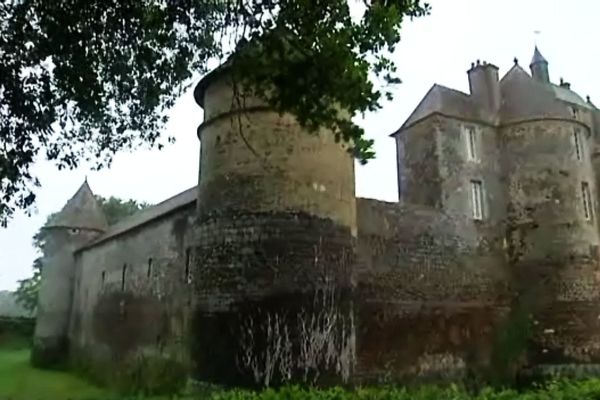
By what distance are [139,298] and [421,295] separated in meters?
9.48

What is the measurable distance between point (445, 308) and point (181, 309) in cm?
798

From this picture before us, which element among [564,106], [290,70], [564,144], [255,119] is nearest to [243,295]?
[255,119]

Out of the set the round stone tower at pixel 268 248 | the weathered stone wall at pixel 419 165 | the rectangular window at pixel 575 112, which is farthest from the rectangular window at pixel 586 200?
the round stone tower at pixel 268 248

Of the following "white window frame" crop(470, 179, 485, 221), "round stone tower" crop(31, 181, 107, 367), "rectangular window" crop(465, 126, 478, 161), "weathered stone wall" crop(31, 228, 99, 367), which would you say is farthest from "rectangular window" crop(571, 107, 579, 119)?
"weathered stone wall" crop(31, 228, 99, 367)

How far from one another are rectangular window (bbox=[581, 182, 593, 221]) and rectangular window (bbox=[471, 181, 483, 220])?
3611mm

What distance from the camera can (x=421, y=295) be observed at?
1584 centimetres

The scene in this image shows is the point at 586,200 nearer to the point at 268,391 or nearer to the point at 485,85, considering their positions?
the point at 485,85

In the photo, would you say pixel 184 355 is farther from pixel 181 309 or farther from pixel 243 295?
pixel 243 295

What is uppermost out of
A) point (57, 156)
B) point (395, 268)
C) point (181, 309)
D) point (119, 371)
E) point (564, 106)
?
point (564, 106)

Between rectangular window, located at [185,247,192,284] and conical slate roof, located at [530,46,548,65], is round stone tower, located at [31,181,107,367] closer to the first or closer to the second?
rectangular window, located at [185,247,192,284]

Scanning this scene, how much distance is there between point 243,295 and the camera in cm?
1103

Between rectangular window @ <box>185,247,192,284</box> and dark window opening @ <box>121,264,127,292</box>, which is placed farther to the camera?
dark window opening @ <box>121,264,127,292</box>

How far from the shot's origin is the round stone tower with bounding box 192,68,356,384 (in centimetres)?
1074

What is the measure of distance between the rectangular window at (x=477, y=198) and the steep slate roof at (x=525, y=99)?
10.2ft
